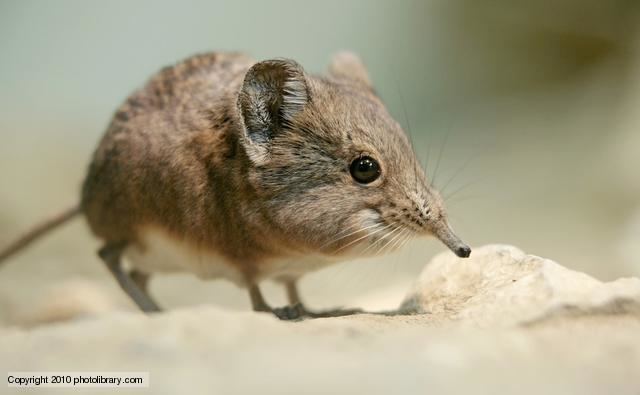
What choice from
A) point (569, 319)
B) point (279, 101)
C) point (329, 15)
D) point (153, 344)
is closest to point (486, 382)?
point (569, 319)

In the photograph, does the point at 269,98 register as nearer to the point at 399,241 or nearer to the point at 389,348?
the point at 399,241

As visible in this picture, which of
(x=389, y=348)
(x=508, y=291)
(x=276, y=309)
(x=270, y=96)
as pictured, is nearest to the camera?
(x=389, y=348)

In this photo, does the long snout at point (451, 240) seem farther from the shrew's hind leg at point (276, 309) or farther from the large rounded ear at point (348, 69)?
the large rounded ear at point (348, 69)

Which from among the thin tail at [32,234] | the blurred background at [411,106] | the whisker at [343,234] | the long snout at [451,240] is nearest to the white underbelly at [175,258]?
the whisker at [343,234]

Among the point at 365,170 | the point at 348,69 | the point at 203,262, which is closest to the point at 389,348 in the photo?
the point at 365,170

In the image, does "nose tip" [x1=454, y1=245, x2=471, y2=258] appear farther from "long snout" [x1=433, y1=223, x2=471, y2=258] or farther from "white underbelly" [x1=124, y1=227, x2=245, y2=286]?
"white underbelly" [x1=124, y1=227, x2=245, y2=286]

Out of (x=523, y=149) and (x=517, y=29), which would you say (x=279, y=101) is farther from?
(x=517, y=29)
